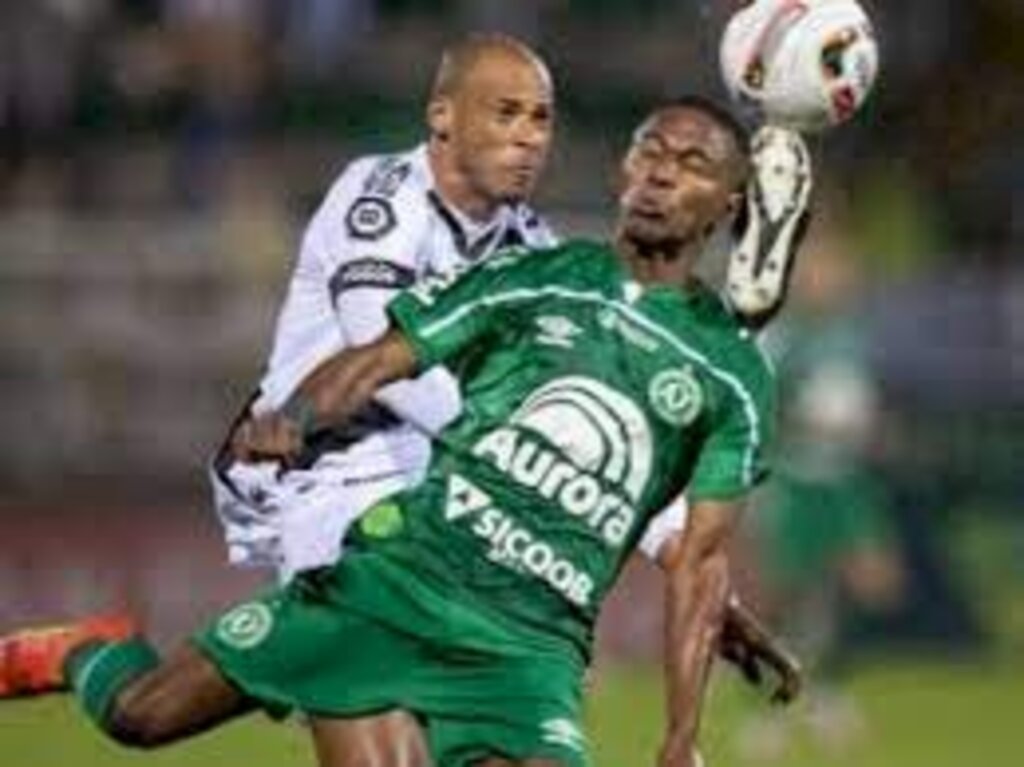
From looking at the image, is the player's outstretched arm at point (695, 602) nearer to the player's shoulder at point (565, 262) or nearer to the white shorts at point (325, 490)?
the player's shoulder at point (565, 262)

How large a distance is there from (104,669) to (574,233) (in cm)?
951

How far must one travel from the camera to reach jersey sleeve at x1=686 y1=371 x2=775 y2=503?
367 inches

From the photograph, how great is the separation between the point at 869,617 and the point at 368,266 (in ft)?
30.0

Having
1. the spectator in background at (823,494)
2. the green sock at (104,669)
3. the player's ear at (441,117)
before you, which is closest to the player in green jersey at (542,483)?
the green sock at (104,669)

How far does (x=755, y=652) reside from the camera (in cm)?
998

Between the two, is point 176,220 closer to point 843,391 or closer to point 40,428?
point 40,428

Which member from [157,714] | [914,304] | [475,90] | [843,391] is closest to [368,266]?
[475,90]

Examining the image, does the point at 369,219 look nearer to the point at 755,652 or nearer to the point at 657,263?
the point at 657,263

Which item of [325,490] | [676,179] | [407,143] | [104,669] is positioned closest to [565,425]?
[676,179]

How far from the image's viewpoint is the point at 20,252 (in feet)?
63.3

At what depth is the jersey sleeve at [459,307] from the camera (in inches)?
365

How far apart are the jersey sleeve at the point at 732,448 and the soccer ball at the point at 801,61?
2.53 ft

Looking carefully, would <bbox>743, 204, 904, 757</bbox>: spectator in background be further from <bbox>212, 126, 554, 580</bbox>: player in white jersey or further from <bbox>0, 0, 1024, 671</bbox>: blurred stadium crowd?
<bbox>212, 126, 554, 580</bbox>: player in white jersey

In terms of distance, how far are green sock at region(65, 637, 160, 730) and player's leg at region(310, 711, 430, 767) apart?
0.64 metres
